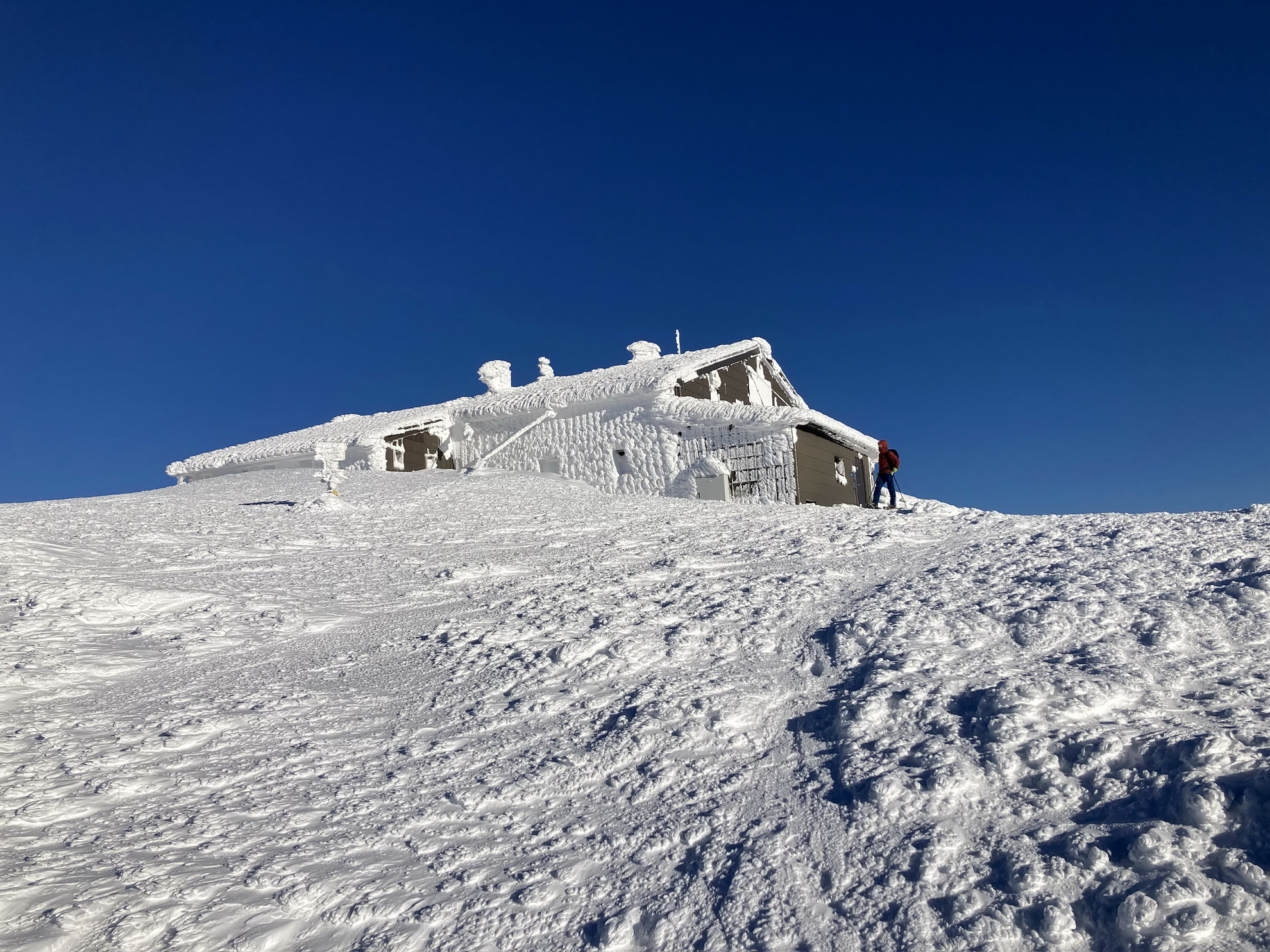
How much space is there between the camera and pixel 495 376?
2442 cm

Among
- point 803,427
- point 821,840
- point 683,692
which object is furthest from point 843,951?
point 803,427

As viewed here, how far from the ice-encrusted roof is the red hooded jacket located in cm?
249

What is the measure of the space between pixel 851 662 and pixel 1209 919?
250cm

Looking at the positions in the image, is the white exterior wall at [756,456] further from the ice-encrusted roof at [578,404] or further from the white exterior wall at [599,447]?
the white exterior wall at [599,447]

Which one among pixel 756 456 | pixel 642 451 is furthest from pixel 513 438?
pixel 756 456

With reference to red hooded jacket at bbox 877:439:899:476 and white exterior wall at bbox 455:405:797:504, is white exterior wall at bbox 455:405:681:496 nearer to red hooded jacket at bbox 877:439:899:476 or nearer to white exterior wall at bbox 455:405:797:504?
white exterior wall at bbox 455:405:797:504

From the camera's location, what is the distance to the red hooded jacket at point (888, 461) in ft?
46.9

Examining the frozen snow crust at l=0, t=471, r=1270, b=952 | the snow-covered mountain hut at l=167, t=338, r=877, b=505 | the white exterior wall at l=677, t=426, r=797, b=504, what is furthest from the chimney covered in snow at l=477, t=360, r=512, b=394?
the frozen snow crust at l=0, t=471, r=1270, b=952

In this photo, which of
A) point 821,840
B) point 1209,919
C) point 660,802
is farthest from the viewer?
point 660,802

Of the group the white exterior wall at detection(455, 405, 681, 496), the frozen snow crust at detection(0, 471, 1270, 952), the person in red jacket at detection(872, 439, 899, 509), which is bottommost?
the frozen snow crust at detection(0, 471, 1270, 952)

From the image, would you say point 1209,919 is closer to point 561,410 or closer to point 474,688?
point 474,688

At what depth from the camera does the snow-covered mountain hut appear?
55.9ft

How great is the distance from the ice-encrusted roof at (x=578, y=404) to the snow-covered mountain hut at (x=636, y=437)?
0.14 ft

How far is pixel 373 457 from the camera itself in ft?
70.0
